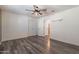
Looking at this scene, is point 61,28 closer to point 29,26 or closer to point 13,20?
point 29,26

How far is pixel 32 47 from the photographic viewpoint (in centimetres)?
211

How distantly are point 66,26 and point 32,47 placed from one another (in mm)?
807

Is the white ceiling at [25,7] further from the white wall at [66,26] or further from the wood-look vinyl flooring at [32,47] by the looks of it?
the wood-look vinyl flooring at [32,47]

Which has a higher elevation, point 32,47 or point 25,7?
point 25,7

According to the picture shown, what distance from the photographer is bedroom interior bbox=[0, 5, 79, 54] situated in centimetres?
208

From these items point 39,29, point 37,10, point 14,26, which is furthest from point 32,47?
point 37,10

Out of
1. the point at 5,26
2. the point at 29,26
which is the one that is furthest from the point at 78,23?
the point at 5,26

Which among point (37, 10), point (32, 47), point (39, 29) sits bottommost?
point (32, 47)

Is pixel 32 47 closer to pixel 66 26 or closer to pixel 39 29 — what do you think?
pixel 39 29

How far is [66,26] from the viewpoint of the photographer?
6.99ft

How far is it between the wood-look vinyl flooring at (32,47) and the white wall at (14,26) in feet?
0.35

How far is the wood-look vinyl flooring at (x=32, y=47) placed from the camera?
2.08 meters

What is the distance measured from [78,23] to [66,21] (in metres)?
0.24

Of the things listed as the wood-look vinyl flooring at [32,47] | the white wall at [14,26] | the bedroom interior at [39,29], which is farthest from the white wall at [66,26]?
the white wall at [14,26]
